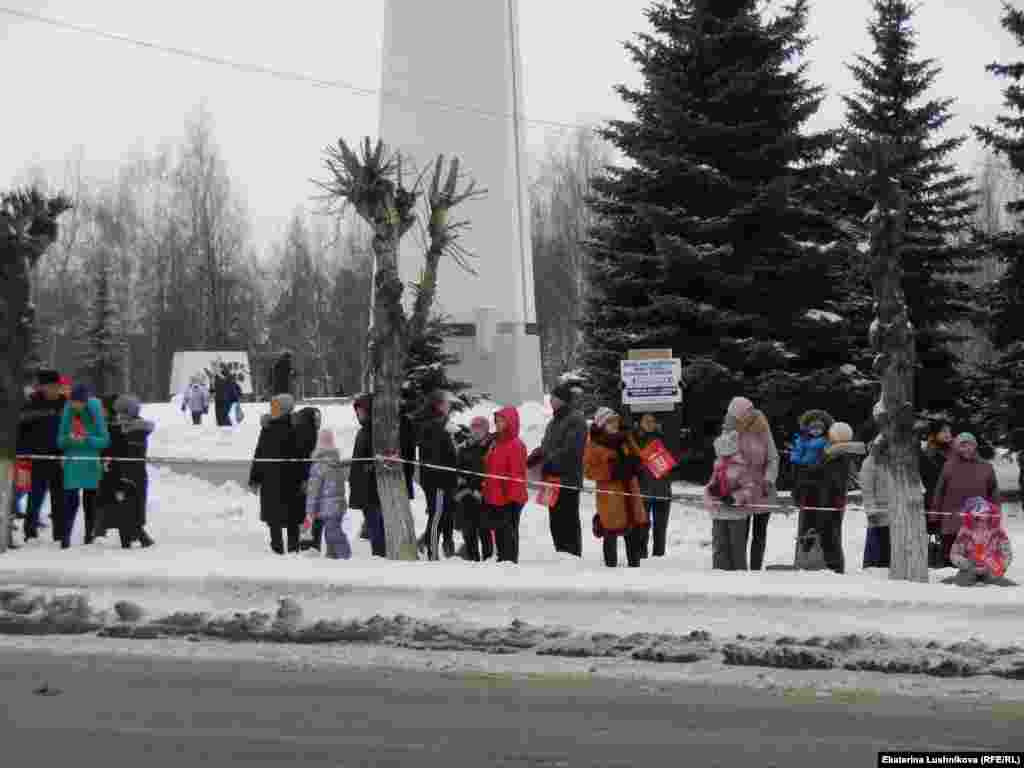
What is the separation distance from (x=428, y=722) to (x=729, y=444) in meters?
6.51

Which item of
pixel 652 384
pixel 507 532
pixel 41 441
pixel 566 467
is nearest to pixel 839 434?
pixel 566 467

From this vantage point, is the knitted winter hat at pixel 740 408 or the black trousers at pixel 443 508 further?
the black trousers at pixel 443 508

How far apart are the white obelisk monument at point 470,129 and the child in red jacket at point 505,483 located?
596 inches

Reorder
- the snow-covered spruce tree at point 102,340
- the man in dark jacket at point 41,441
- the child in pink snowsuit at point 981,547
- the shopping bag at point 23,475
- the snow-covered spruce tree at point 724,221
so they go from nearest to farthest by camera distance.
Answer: the child in pink snowsuit at point 981,547 < the man in dark jacket at point 41,441 < the shopping bag at point 23,475 < the snow-covered spruce tree at point 724,221 < the snow-covered spruce tree at point 102,340

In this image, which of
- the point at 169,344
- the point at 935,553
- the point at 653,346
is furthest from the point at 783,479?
the point at 169,344

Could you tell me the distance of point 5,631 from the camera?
368 inches

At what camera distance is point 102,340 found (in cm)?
5419

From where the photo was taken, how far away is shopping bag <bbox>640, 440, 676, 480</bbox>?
42.2 feet

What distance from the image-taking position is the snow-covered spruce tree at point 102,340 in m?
53.9

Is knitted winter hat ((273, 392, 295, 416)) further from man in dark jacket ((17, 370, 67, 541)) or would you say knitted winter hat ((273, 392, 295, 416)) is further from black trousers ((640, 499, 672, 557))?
black trousers ((640, 499, 672, 557))

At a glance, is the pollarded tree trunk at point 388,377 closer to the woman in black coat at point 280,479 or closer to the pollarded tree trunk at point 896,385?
the woman in black coat at point 280,479

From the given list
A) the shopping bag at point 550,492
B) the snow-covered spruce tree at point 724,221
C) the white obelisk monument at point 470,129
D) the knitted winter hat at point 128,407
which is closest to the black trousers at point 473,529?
the shopping bag at point 550,492

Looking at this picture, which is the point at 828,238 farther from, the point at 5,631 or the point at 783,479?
the point at 5,631

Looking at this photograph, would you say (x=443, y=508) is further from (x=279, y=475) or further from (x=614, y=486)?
(x=614, y=486)
